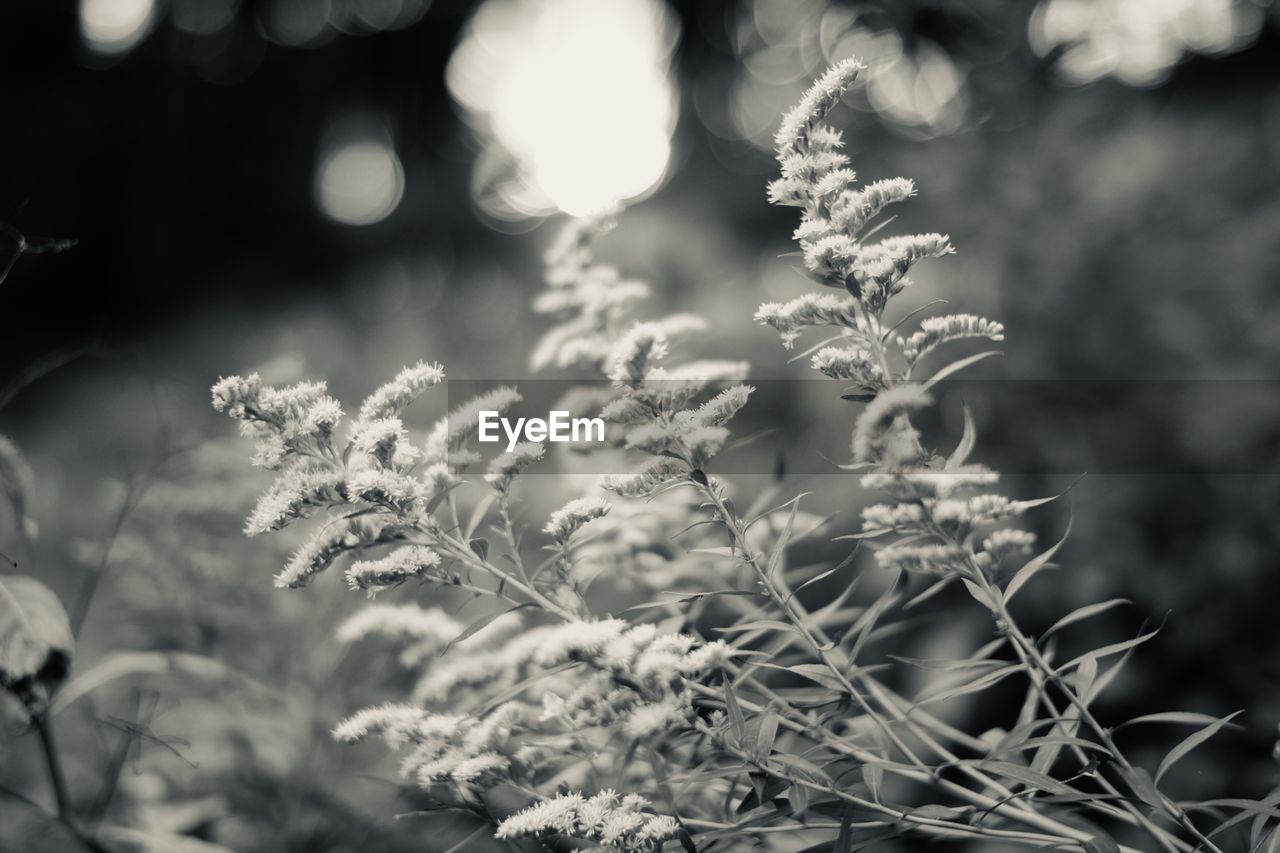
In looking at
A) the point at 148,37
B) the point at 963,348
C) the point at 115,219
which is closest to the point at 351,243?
the point at 115,219

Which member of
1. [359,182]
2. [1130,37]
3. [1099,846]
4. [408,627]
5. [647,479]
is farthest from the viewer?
[359,182]

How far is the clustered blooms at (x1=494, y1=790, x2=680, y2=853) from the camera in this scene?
0.66 m

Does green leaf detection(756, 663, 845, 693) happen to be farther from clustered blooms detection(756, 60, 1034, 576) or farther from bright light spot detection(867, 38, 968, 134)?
bright light spot detection(867, 38, 968, 134)

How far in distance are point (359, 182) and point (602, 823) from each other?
664 centimetres

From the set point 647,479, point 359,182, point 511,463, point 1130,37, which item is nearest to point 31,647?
point 511,463

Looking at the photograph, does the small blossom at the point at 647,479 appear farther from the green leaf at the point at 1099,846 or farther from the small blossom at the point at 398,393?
the green leaf at the point at 1099,846

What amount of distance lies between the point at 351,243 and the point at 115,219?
4.57ft

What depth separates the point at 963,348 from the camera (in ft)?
7.52

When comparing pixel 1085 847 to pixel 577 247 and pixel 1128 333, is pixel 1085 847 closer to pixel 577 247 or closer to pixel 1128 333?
pixel 577 247

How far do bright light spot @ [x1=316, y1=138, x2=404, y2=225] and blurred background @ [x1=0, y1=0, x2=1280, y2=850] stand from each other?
3cm

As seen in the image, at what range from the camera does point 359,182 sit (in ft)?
21.6

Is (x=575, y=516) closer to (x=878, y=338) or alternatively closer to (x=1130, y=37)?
(x=878, y=338)

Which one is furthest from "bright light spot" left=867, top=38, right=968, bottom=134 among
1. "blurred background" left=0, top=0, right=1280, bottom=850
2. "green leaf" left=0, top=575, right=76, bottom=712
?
"green leaf" left=0, top=575, right=76, bottom=712

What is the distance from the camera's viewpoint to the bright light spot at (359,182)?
20.1 feet
